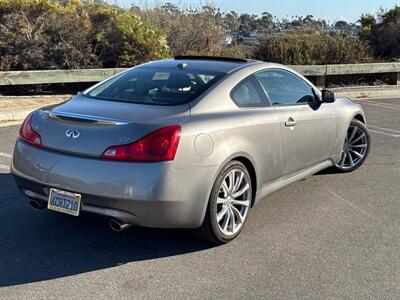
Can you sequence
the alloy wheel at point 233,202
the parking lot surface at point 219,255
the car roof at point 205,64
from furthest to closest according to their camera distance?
the car roof at point 205,64 < the alloy wheel at point 233,202 < the parking lot surface at point 219,255

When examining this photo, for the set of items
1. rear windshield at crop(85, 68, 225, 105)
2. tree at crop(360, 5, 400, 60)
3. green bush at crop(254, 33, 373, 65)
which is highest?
tree at crop(360, 5, 400, 60)

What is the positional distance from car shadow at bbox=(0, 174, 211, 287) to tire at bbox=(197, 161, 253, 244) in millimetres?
181

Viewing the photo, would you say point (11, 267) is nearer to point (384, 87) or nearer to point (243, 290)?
point (243, 290)

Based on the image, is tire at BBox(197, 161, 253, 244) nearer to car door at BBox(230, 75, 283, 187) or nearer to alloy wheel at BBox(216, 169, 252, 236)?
alloy wheel at BBox(216, 169, 252, 236)

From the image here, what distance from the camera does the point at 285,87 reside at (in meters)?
5.52

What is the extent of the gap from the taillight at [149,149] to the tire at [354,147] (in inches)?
134

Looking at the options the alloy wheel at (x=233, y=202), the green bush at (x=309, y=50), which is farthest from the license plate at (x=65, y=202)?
the green bush at (x=309, y=50)

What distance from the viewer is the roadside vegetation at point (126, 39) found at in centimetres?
1297

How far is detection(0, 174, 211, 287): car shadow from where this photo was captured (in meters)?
3.98

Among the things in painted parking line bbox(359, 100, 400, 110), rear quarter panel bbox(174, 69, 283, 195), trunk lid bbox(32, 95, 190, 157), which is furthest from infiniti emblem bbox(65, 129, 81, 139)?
painted parking line bbox(359, 100, 400, 110)

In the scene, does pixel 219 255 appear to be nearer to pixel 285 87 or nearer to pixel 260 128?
pixel 260 128

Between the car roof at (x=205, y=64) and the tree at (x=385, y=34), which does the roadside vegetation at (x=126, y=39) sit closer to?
the tree at (x=385, y=34)

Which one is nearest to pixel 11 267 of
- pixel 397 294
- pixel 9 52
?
pixel 397 294

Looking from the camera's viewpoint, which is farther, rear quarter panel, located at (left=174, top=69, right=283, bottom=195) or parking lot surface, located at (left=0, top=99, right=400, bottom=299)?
rear quarter panel, located at (left=174, top=69, right=283, bottom=195)
